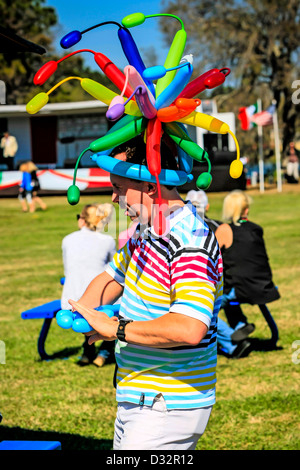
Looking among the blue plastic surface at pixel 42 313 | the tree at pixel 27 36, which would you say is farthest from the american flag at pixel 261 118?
the blue plastic surface at pixel 42 313

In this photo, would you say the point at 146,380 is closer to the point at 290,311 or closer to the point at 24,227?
the point at 290,311

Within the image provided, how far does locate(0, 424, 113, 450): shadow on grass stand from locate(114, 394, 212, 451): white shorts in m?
2.16

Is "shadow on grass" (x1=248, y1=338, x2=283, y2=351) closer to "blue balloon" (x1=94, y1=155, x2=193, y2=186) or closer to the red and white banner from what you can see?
"blue balloon" (x1=94, y1=155, x2=193, y2=186)

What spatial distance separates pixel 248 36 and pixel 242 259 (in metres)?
32.1

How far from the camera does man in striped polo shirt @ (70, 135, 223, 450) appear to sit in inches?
84.6

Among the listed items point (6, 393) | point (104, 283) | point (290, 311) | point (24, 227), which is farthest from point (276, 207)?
point (104, 283)

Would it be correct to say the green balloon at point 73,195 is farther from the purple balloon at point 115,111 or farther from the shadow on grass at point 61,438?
the shadow on grass at point 61,438

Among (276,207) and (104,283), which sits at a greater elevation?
(104,283)

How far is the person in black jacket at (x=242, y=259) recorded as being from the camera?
626 centimetres

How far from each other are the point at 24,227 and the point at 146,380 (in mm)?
15919

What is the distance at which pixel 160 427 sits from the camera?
7.47ft

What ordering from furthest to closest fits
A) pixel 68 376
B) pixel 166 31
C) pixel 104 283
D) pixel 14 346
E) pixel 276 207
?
pixel 166 31 → pixel 276 207 → pixel 14 346 → pixel 68 376 → pixel 104 283

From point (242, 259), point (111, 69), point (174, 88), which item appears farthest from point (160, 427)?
point (242, 259)

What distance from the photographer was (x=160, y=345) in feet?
7.03
